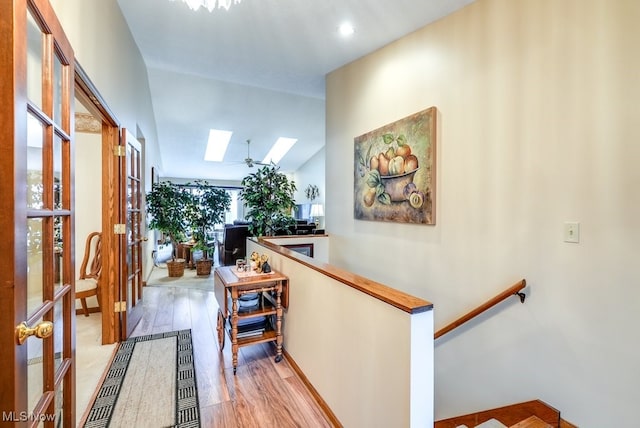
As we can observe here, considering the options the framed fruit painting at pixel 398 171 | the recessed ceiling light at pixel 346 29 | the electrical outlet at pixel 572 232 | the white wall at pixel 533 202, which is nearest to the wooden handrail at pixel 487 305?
the white wall at pixel 533 202

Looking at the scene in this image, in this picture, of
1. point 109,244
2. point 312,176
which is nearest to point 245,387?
point 109,244

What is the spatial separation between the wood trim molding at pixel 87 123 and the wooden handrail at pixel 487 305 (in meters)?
3.71

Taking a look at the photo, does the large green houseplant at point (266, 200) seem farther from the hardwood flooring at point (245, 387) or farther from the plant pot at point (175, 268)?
the plant pot at point (175, 268)

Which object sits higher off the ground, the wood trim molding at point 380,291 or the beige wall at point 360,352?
the wood trim molding at point 380,291

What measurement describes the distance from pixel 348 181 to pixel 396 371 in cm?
270

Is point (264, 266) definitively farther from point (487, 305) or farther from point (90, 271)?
point (90, 271)

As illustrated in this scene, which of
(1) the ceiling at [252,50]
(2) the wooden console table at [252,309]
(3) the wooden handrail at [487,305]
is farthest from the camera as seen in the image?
(1) the ceiling at [252,50]

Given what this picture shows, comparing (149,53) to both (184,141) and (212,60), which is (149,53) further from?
(184,141)

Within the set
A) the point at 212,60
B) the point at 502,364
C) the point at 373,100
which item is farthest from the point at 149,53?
the point at 502,364

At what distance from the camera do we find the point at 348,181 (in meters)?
3.71

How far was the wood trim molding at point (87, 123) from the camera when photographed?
9.81 ft

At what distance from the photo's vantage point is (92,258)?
342 cm

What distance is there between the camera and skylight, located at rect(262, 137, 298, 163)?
8.17m

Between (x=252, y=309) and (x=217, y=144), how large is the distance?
682 centimetres
